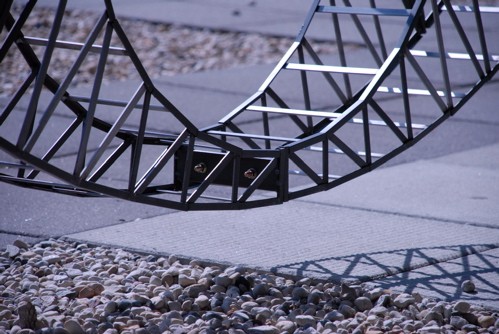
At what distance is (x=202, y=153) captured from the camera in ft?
16.6

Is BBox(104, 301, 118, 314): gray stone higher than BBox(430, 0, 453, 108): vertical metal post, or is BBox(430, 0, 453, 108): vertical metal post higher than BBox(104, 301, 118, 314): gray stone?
BBox(430, 0, 453, 108): vertical metal post

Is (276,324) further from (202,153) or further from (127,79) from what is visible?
(127,79)

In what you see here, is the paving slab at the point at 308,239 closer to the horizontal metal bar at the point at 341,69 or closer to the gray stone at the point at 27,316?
the horizontal metal bar at the point at 341,69

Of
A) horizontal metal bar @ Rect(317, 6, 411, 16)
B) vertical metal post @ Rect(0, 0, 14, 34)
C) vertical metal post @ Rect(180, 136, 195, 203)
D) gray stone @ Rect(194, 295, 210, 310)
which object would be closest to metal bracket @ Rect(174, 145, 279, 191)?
vertical metal post @ Rect(180, 136, 195, 203)

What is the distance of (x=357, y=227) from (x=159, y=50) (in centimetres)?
813

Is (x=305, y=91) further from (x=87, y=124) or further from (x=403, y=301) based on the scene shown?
(x=87, y=124)

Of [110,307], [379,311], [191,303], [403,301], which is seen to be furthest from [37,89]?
[403,301]

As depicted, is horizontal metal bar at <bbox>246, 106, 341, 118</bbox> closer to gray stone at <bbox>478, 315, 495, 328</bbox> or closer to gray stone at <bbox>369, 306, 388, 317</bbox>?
gray stone at <bbox>369, 306, 388, 317</bbox>

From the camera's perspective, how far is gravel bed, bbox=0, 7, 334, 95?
40.3ft

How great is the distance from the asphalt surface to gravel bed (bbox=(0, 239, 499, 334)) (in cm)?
21

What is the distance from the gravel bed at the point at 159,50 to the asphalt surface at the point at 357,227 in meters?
4.83

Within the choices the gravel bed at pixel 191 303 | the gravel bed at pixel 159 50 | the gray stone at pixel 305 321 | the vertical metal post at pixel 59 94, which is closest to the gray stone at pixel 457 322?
the gravel bed at pixel 191 303

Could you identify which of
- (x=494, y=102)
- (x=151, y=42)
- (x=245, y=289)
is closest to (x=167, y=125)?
(x=494, y=102)

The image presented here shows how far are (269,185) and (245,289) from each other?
0.60 metres
